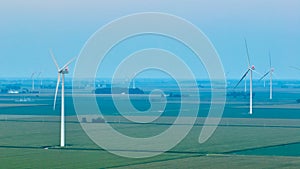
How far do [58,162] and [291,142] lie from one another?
1967 centimetres

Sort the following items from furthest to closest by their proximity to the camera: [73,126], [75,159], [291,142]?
[73,126]
[291,142]
[75,159]

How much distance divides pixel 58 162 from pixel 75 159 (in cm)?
179

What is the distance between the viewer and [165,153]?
50156mm

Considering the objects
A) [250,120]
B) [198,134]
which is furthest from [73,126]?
[250,120]

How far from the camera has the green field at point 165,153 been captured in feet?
146

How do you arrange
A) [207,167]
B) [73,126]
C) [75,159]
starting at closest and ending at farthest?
[207,167]
[75,159]
[73,126]

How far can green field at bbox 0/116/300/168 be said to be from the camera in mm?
44531

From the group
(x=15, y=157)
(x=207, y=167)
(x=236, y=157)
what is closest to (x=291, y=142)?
(x=236, y=157)

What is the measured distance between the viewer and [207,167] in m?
43.0

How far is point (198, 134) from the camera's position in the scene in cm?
6444

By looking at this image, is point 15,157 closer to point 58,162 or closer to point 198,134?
point 58,162

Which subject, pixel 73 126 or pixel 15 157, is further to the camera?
pixel 73 126

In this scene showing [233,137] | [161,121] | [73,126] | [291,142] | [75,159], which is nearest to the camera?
[75,159]

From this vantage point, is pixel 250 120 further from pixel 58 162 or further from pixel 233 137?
pixel 58 162
